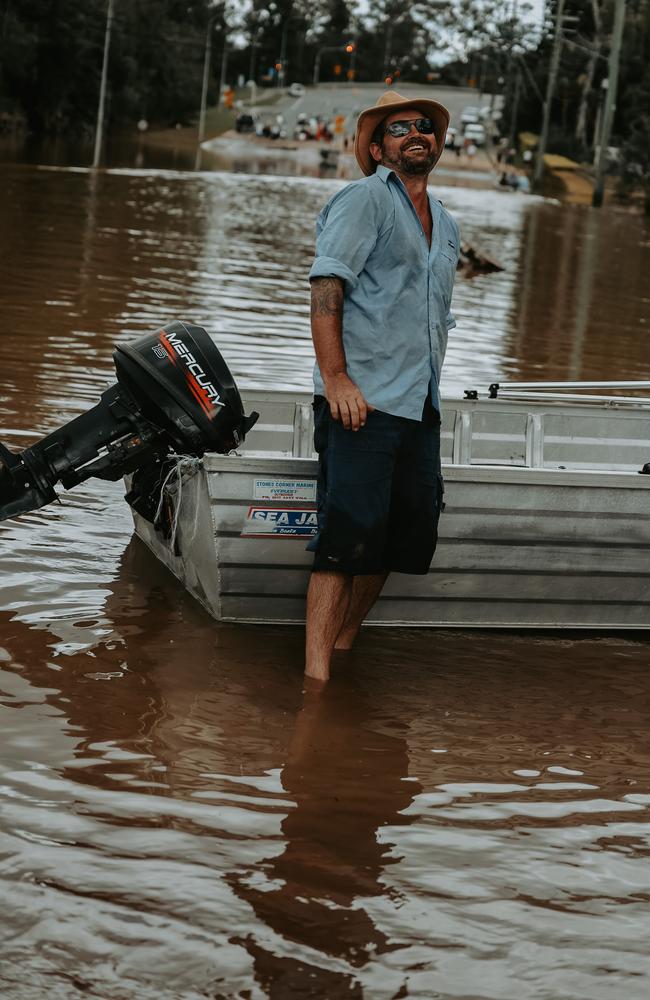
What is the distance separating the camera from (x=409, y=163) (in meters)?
4.80

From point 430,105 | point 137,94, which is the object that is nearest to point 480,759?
point 430,105

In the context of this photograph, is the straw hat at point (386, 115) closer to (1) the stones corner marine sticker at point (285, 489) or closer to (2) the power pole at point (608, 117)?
(1) the stones corner marine sticker at point (285, 489)

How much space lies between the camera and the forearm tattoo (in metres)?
4.63

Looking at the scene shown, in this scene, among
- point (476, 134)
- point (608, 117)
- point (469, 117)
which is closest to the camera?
point (608, 117)

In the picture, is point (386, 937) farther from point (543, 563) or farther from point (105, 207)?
point (105, 207)

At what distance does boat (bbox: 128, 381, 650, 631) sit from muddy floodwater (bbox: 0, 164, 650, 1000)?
13 cm

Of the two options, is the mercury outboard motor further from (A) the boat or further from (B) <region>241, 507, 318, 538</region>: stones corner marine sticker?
(B) <region>241, 507, 318, 538</region>: stones corner marine sticker

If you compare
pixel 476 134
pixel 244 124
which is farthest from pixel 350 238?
pixel 476 134

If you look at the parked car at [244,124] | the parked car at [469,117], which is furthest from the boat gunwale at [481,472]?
the parked car at [469,117]

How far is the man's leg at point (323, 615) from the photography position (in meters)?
5.01

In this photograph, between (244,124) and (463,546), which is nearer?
(463,546)

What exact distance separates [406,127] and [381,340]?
72cm

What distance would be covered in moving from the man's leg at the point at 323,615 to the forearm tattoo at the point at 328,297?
36.4 inches

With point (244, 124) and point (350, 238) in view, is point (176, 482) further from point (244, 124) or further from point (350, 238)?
point (244, 124)
